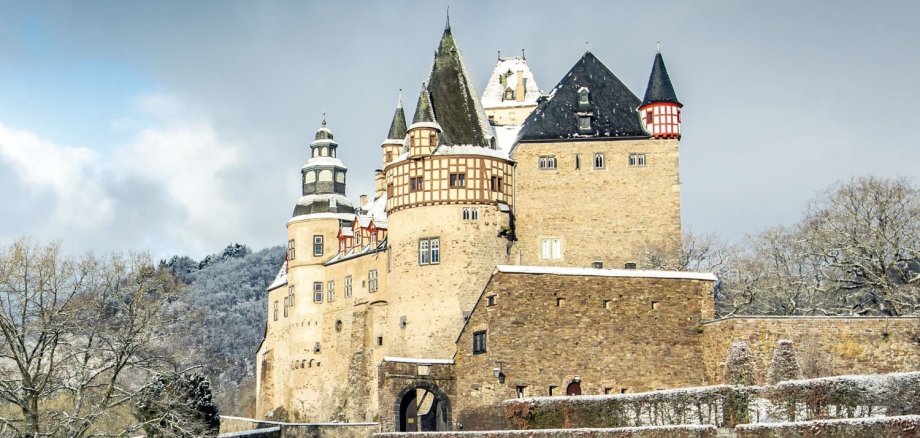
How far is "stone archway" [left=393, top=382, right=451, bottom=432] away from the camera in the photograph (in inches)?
1774

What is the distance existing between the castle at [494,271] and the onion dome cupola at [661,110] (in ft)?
0.23

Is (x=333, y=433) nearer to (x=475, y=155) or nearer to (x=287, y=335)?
(x=475, y=155)

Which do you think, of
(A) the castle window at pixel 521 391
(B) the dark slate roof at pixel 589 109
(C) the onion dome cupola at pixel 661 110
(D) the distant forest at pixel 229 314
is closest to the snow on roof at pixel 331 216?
(B) the dark slate roof at pixel 589 109

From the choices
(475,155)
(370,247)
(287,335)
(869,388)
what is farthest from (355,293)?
(869,388)

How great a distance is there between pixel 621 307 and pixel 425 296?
15483 mm

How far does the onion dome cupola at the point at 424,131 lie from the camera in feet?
193

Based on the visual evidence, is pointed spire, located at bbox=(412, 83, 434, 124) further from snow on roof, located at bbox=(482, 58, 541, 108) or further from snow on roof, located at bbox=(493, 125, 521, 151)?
snow on roof, located at bbox=(482, 58, 541, 108)

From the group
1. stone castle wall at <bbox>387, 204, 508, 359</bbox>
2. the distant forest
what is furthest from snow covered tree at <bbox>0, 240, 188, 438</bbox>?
the distant forest

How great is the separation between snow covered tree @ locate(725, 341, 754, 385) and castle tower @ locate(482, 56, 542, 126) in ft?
117

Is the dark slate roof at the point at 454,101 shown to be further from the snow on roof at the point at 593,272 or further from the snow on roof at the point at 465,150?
the snow on roof at the point at 593,272

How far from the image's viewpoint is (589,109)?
60906 mm

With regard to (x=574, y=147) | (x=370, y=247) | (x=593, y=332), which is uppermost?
(x=574, y=147)

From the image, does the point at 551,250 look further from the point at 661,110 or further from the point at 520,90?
the point at 520,90

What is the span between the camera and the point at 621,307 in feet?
143
